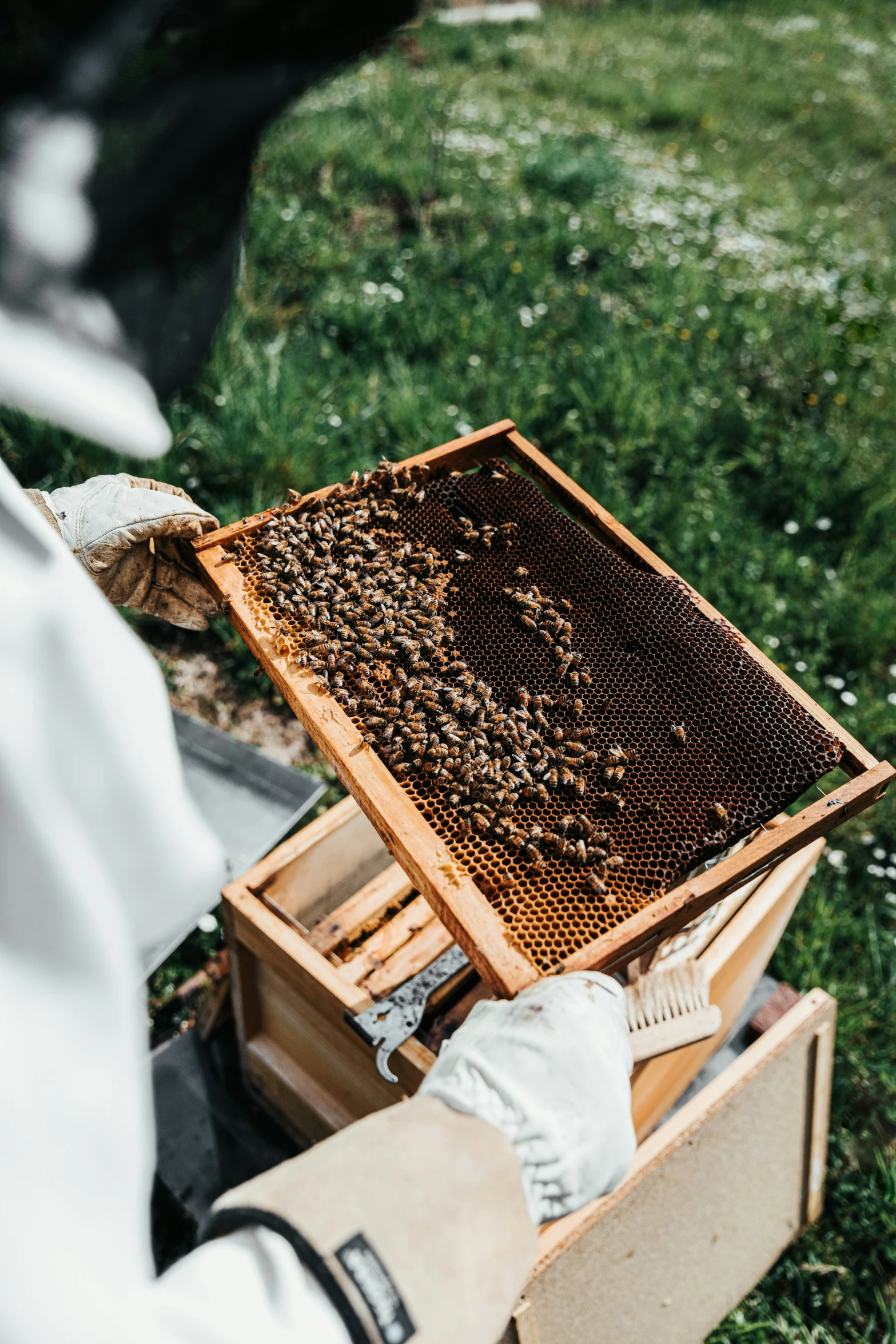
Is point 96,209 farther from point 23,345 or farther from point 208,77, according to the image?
point 23,345

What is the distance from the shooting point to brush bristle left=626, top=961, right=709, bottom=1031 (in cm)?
213

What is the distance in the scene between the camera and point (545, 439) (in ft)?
16.9

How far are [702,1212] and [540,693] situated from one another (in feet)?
5.56

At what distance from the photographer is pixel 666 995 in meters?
2.17

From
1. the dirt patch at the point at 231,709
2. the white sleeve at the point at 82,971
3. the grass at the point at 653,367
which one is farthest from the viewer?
the dirt patch at the point at 231,709

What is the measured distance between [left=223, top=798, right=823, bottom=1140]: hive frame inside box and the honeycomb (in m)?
0.58

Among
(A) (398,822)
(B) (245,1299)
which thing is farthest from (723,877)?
(B) (245,1299)

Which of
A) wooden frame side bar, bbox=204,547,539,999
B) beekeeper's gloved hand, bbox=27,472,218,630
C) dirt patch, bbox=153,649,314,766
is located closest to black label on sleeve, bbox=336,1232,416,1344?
wooden frame side bar, bbox=204,547,539,999

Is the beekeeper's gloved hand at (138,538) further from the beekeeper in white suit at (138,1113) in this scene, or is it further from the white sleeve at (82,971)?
the white sleeve at (82,971)

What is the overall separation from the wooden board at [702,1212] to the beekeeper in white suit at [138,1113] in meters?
0.92

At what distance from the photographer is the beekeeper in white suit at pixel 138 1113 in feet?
3.05

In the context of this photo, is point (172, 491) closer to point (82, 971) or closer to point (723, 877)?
point (82, 971)

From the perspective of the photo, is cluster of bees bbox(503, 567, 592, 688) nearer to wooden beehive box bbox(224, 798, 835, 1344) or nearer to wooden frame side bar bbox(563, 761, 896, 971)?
wooden frame side bar bbox(563, 761, 896, 971)

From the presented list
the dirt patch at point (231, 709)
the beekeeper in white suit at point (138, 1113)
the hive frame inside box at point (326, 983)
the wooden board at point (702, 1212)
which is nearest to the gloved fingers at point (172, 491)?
the beekeeper in white suit at point (138, 1113)
